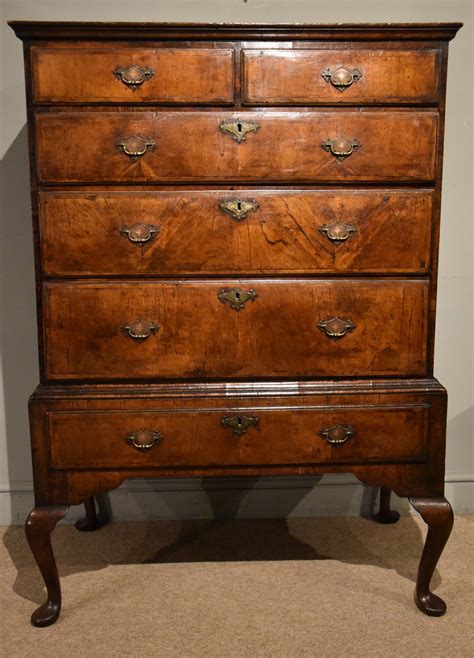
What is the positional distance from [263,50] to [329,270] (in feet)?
2.01

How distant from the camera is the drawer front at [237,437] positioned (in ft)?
6.37

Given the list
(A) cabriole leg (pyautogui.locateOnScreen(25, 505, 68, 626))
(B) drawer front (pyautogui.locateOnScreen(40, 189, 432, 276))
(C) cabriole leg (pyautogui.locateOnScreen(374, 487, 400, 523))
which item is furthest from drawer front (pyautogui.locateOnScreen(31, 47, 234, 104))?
(C) cabriole leg (pyautogui.locateOnScreen(374, 487, 400, 523))

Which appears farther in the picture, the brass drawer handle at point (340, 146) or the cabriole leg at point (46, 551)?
the cabriole leg at point (46, 551)

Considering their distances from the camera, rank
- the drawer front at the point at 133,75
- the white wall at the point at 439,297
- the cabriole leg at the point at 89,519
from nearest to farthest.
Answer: the drawer front at the point at 133,75 → the white wall at the point at 439,297 → the cabriole leg at the point at 89,519

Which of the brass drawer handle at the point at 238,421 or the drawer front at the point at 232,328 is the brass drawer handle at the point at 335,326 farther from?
the brass drawer handle at the point at 238,421

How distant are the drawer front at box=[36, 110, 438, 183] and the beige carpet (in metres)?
1.29

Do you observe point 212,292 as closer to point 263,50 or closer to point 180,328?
point 180,328

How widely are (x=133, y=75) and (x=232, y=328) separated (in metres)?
0.72

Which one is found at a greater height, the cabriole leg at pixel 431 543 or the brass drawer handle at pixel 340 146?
the brass drawer handle at pixel 340 146

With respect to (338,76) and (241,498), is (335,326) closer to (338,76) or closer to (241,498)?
(338,76)

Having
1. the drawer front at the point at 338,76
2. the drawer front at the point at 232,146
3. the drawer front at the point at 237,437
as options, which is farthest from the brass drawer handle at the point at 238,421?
the drawer front at the point at 338,76

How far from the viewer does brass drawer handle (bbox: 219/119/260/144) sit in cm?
183

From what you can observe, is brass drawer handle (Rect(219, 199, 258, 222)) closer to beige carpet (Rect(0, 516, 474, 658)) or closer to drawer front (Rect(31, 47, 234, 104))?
drawer front (Rect(31, 47, 234, 104))

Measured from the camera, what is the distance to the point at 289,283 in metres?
1.91
